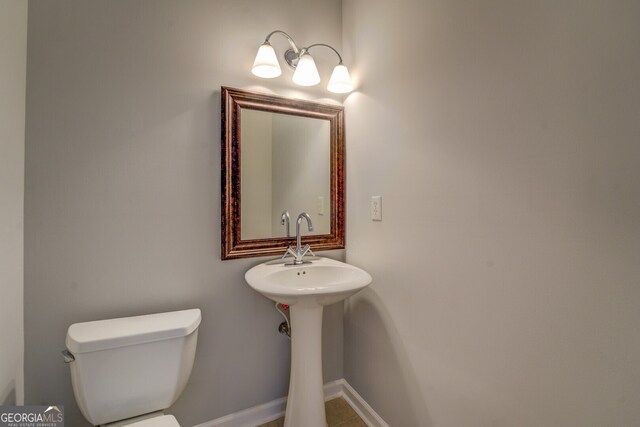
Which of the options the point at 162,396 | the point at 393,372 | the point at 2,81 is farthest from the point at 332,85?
the point at 162,396

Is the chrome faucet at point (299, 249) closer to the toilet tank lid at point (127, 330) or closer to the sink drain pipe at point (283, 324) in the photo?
the sink drain pipe at point (283, 324)

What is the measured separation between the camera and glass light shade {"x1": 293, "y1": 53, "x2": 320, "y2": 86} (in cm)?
145

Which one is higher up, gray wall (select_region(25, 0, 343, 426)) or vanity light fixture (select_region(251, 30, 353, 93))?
vanity light fixture (select_region(251, 30, 353, 93))

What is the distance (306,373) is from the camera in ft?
4.46

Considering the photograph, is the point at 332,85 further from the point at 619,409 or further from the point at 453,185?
the point at 619,409

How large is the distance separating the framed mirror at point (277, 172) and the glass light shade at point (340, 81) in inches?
4.5

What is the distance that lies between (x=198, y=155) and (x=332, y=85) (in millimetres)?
811

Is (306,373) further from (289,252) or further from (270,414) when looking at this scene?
(289,252)

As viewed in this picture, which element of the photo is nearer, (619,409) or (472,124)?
(619,409)

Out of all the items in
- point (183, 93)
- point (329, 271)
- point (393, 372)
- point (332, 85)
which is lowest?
point (393, 372)

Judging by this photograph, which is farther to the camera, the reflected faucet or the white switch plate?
the reflected faucet

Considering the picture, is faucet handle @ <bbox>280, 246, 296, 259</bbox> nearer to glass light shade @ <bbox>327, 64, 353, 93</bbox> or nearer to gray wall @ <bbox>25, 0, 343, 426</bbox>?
gray wall @ <bbox>25, 0, 343, 426</bbox>

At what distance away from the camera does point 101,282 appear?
1.21m

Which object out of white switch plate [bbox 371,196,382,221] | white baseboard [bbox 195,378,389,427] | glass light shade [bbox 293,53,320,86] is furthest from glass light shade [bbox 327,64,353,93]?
white baseboard [bbox 195,378,389,427]
